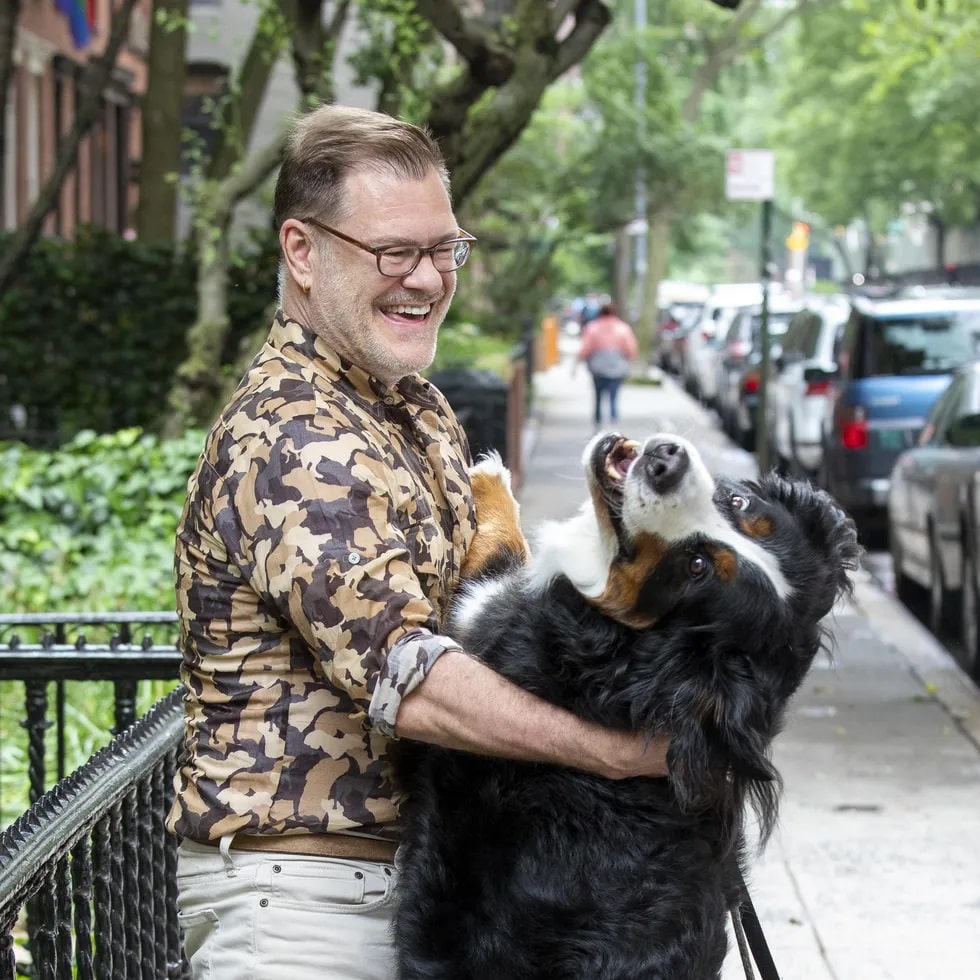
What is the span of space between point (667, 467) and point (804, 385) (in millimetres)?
15701

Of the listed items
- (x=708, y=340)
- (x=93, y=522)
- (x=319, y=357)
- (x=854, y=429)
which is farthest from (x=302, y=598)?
(x=708, y=340)

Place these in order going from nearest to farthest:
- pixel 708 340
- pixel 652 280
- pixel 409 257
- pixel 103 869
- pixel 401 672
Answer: pixel 401 672 < pixel 409 257 < pixel 103 869 < pixel 708 340 < pixel 652 280

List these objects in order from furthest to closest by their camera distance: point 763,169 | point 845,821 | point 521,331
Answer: point 521,331 → point 763,169 → point 845,821

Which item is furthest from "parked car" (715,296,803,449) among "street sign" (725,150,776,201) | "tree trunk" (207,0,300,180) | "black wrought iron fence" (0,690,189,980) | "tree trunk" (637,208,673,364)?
"black wrought iron fence" (0,690,189,980)

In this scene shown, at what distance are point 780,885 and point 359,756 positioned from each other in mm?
4375

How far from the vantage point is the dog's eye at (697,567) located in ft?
7.84

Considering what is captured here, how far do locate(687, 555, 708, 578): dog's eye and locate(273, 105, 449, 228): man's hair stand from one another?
0.73 metres

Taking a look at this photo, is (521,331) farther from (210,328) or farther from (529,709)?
(529,709)

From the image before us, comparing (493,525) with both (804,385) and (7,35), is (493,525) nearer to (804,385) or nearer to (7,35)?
(7,35)

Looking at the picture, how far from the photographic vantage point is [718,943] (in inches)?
99.3

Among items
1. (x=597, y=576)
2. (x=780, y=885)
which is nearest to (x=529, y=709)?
(x=597, y=576)

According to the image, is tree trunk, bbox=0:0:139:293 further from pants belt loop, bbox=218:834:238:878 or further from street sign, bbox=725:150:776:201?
pants belt loop, bbox=218:834:238:878

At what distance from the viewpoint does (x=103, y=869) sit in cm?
351

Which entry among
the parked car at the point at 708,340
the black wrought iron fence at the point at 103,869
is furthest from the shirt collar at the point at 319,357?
the parked car at the point at 708,340
